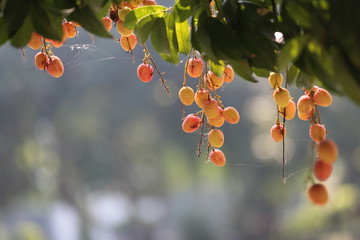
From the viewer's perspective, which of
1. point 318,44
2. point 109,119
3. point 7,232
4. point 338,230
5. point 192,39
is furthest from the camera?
point 109,119

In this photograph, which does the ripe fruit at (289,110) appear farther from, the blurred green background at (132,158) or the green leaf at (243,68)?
the blurred green background at (132,158)

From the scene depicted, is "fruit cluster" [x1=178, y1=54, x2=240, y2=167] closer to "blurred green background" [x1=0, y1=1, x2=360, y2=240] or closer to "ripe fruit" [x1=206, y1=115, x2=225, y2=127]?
"ripe fruit" [x1=206, y1=115, x2=225, y2=127]

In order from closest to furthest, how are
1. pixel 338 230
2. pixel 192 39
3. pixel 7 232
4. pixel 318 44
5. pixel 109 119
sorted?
pixel 318 44
pixel 192 39
pixel 338 230
pixel 7 232
pixel 109 119

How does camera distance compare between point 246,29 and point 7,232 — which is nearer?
point 246,29

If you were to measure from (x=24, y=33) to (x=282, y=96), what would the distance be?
239 millimetres

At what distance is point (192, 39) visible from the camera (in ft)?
1.71

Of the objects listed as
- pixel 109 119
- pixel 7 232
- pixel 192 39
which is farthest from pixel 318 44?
pixel 109 119

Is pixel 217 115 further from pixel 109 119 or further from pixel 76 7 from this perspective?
pixel 109 119

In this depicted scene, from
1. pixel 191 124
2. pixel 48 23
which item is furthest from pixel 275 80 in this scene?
pixel 48 23

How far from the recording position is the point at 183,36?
A: 1.99 ft

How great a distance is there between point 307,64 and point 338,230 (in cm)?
604

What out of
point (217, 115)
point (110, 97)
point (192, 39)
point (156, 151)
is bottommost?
point (156, 151)

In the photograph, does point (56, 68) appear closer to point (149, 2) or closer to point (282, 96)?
point (149, 2)

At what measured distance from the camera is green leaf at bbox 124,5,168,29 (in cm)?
58
